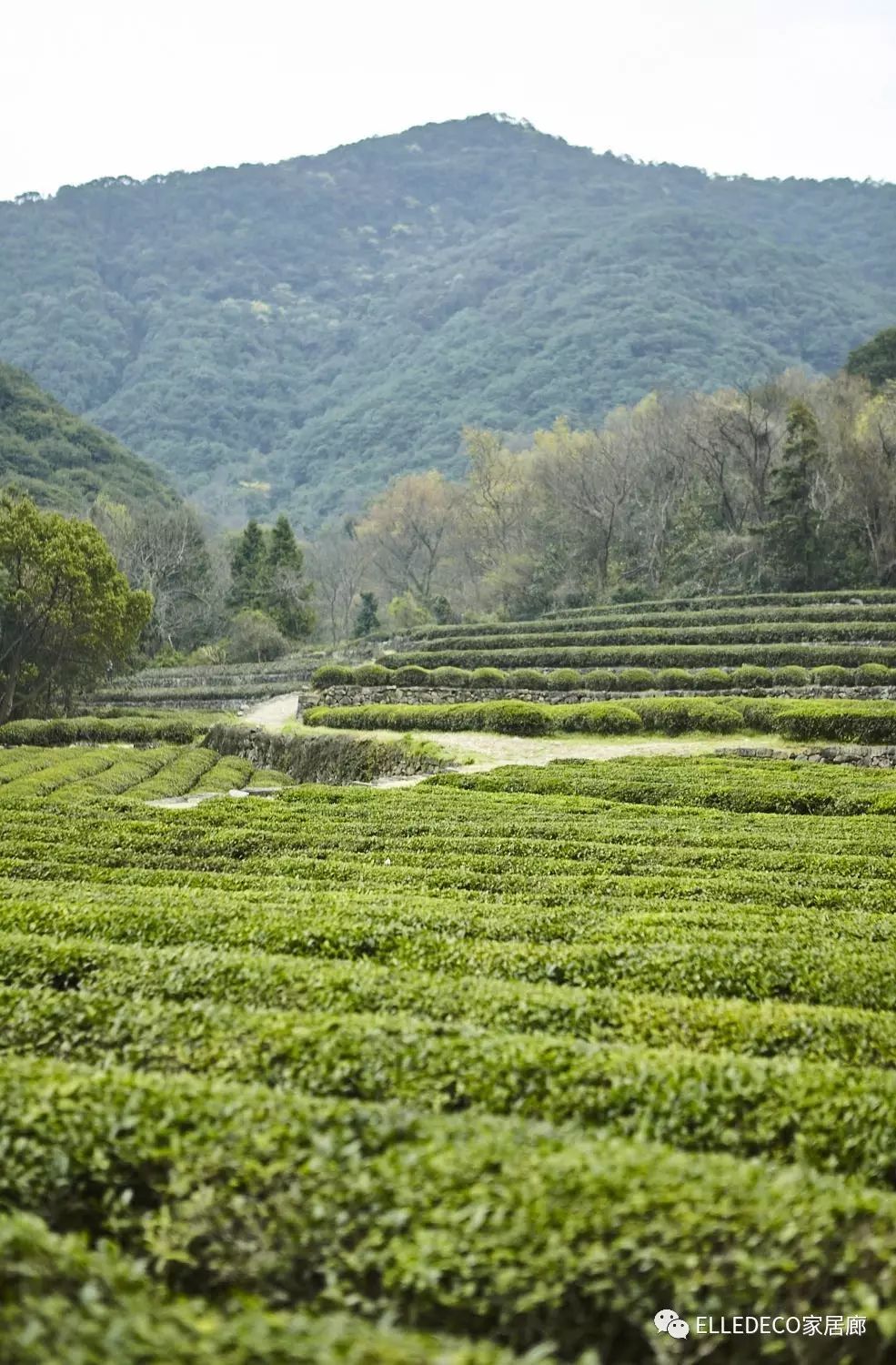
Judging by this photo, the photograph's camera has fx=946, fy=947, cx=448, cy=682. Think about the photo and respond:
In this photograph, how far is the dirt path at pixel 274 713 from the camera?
1533 inches

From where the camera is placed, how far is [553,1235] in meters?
3.73

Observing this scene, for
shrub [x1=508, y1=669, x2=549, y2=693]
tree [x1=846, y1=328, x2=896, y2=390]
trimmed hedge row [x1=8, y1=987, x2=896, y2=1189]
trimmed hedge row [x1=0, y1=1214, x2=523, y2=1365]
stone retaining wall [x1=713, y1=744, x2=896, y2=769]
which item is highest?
tree [x1=846, y1=328, x2=896, y2=390]

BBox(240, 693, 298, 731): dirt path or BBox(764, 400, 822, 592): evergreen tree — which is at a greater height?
BBox(764, 400, 822, 592): evergreen tree

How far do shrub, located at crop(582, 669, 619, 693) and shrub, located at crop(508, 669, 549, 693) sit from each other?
5.32 feet

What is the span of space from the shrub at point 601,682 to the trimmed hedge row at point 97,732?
16.7m

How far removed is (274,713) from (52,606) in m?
10.9

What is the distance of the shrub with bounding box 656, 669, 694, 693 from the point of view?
3444 cm

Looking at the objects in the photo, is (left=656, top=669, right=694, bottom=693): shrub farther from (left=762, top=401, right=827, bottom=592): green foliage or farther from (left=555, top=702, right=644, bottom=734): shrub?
(left=762, top=401, right=827, bottom=592): green foliage

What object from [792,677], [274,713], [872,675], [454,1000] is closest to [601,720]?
[792,677]

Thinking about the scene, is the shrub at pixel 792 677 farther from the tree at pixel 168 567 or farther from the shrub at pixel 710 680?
the tree at pixel 168 567

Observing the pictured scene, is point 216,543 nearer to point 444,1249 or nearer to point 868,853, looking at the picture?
point 868,853

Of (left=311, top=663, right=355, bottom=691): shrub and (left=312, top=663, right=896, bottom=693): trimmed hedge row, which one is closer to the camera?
(left=312, top=663, right=896, bottom=693): trimmed hedge row

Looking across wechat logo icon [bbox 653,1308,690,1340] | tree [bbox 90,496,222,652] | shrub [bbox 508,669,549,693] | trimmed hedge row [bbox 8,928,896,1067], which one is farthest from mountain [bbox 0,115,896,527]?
wechat logo icon [bbox 653,1308,690,1340]

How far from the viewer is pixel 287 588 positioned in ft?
241
